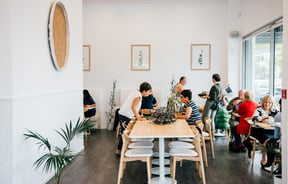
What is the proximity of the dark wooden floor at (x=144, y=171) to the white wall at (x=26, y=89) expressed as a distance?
597 mm

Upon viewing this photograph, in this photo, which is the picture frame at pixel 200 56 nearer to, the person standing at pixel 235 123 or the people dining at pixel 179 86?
the people dining at pixel 179 86

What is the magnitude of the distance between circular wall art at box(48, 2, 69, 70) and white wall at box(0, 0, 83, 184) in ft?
0.28

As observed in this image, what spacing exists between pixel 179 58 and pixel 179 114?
143 inches

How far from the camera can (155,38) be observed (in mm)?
8852

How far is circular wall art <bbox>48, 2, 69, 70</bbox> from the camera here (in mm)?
4438

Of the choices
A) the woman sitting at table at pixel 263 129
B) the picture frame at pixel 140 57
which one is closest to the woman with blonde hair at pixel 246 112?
the woman sitting at table at pixel 263 129

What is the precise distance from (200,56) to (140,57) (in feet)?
5.81

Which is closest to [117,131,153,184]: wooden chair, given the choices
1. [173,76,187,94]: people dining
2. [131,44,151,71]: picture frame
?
[173,76,187,94]: people dining

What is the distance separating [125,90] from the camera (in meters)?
8.85

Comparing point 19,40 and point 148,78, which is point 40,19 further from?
point 148,78

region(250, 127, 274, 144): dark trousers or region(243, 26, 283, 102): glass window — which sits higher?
region(243, 26, 283, 102): glass window

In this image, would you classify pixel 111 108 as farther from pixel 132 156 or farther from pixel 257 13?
pixel 132 156

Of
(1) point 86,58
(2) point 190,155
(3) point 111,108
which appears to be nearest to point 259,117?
(2) point 190,155

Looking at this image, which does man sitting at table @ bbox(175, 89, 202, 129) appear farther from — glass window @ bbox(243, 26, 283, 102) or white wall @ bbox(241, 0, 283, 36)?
white wall @ bbox(241, 0, 283, 36)
